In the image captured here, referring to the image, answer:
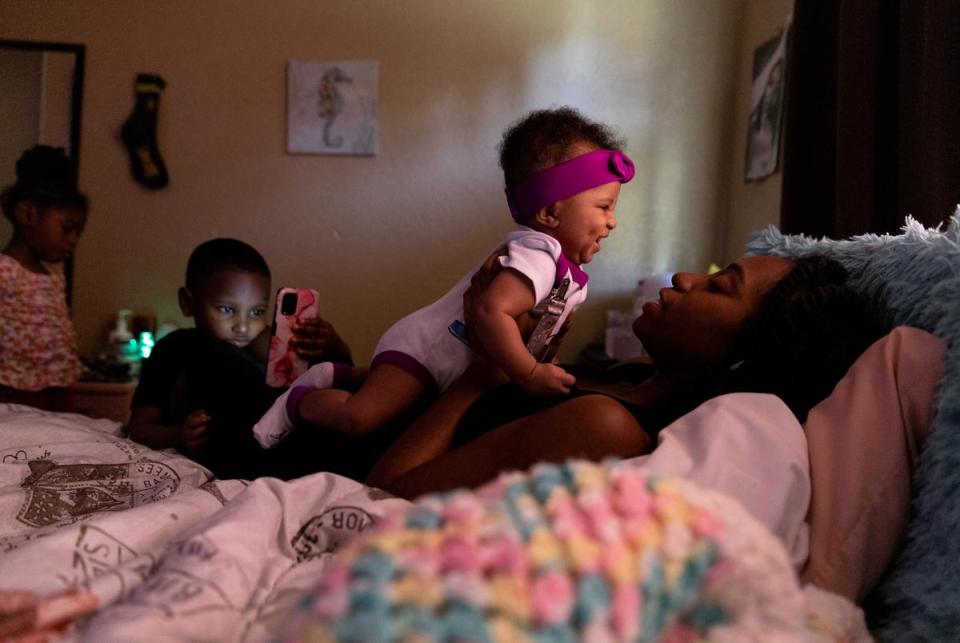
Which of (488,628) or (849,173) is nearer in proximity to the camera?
(488,628)

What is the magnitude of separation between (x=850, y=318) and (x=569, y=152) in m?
0.62

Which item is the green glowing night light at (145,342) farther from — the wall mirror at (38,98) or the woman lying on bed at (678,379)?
the woman lying on bed at (678,379)

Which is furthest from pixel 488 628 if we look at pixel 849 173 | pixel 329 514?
pixel 849 173

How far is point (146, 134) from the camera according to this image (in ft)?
11.0

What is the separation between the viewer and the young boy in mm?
1593

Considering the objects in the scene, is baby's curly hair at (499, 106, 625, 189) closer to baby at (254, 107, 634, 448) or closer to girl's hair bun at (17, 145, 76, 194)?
baby at (254, 107, 634, 448)

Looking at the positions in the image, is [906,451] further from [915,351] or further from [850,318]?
[850,318]

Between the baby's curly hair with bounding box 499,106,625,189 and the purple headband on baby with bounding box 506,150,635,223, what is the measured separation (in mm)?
31

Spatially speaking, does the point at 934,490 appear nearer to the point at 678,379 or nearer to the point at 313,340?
the point at 678,379

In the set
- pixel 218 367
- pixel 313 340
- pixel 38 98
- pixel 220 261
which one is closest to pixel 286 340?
pixel 313 340

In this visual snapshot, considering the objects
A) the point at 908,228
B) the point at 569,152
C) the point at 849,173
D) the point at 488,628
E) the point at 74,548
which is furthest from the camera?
the point at 849,173

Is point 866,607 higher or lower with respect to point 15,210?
lower

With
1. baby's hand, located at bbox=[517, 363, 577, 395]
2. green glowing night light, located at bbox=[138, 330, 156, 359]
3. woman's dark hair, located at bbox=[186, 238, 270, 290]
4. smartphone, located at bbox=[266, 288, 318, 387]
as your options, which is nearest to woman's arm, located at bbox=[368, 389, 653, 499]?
baby's hand, located at bbox=[517, 363, 577, 395]

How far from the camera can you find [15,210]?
2.60 m
